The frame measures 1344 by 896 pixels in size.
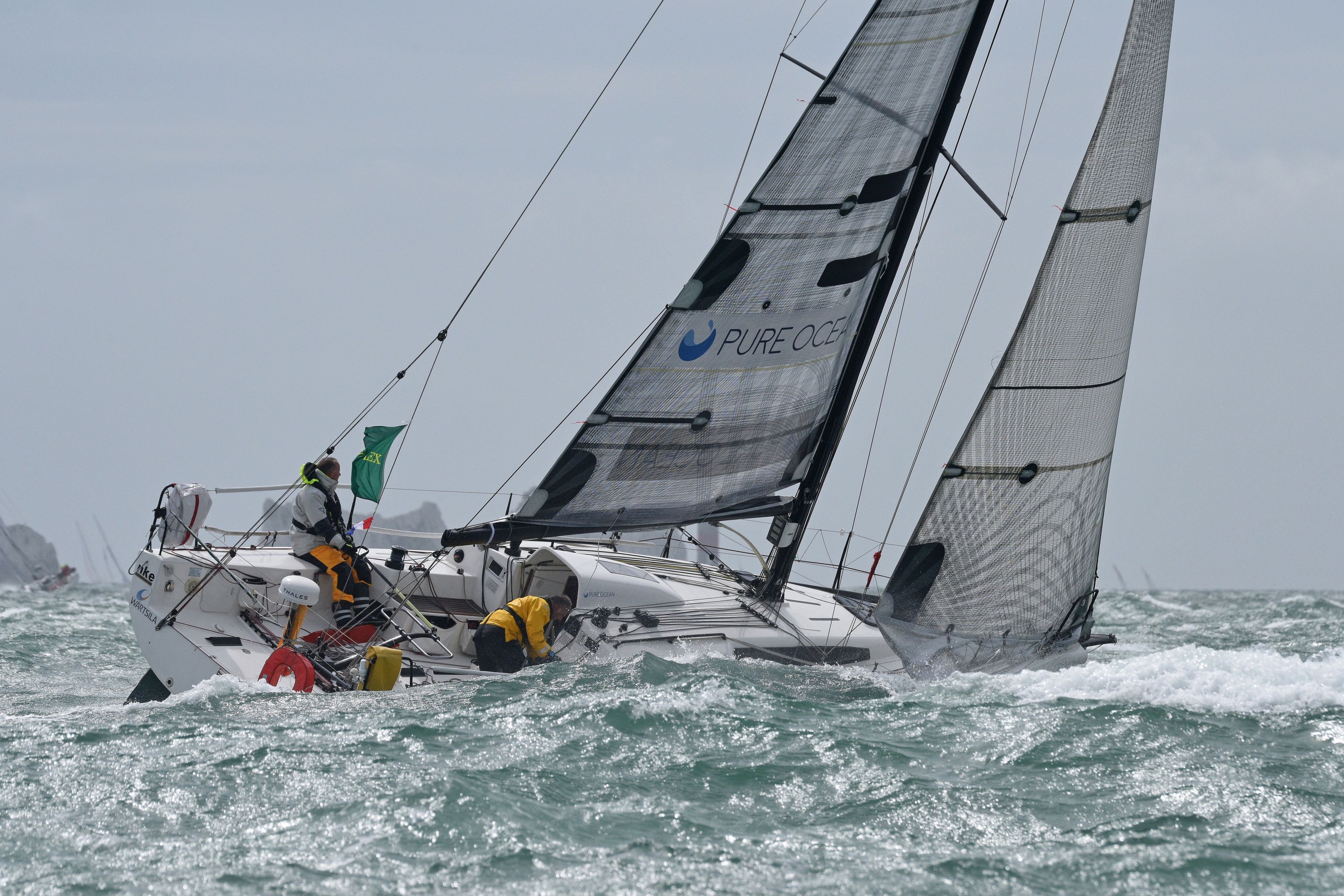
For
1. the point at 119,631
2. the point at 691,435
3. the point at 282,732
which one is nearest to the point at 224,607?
the point at 282,732

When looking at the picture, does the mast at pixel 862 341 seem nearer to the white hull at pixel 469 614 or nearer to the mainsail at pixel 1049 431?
the white hull at pixel 469 614

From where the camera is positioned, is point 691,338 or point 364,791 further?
point 691,338

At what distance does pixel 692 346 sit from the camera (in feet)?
28.7

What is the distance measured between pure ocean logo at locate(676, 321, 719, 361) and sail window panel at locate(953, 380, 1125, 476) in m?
1.96

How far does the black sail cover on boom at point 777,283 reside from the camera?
871cm

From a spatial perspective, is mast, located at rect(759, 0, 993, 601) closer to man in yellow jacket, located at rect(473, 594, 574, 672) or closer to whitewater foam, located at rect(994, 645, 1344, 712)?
whitewater foam, located at rect(994, 645, 1344, 712)

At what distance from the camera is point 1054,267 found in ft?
29.4

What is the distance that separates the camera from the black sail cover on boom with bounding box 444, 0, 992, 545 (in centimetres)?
871

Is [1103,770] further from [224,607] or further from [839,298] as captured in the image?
[224,607]

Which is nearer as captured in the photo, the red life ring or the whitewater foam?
the red life ring

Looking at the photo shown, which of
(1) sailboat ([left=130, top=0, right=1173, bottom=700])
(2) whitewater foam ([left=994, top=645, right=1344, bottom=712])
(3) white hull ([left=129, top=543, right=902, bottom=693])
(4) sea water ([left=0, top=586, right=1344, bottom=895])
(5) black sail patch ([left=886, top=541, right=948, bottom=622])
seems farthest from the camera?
(5) black sail patch ([left=886, top=541, right=948, bottom=622])

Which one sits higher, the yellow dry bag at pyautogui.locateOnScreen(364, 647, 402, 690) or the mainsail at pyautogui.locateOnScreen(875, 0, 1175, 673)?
the mainsail at pyautogui.locateOnScreen(875, 0, 1175, 673)

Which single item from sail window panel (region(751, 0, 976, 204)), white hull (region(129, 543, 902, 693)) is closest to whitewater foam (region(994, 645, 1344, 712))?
white hull (region(129, 543, 902, 693))

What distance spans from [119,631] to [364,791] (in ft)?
35.0
